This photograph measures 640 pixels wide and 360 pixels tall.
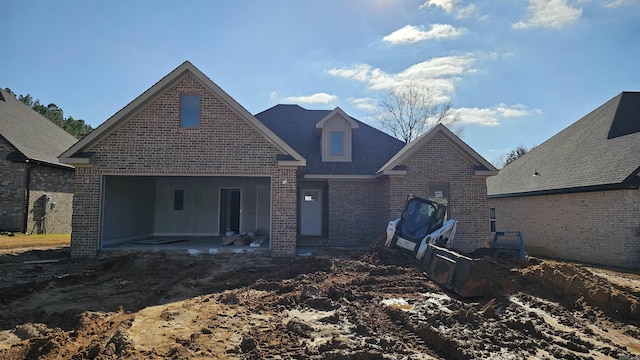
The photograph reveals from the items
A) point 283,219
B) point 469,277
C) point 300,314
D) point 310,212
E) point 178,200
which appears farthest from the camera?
point 310,212

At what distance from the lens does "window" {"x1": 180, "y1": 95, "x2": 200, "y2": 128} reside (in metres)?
13.0

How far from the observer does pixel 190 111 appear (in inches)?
514

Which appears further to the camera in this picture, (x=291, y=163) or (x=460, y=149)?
(x=460, y=149)

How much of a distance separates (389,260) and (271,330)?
6456 mm

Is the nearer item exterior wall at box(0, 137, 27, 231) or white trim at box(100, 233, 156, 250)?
white trim at box(100, 233, 156, 250)

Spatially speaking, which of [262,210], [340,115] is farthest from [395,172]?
[262,210]

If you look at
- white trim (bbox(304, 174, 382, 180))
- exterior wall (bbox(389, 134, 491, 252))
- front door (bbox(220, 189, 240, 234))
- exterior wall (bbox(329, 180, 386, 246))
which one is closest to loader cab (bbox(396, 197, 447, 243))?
exterior wall (bbox(389, 134, 491, 252))

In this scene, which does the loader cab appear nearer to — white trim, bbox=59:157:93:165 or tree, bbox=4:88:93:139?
white trim, bbox=59:157:93:165

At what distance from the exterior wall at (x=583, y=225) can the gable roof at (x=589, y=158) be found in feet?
1.55

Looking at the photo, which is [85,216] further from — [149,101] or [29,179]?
[29,179]

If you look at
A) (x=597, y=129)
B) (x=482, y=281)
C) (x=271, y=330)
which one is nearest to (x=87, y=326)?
(x=271, y=330)

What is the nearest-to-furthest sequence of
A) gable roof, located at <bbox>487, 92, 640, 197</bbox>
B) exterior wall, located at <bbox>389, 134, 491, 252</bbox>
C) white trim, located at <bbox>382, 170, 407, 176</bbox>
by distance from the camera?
gable roof, located at <bbox>487, 92, 640, 197</bbox> < white trim, located at <bbox>382, 170, 407, 176</bbox> < exterior wall, located at <bbox>389, 134, 491, 252</bbox>

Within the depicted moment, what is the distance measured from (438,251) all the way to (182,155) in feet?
28.6

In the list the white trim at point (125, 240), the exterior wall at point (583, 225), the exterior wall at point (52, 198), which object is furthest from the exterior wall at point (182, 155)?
the exterior wall at point (583, 225)
